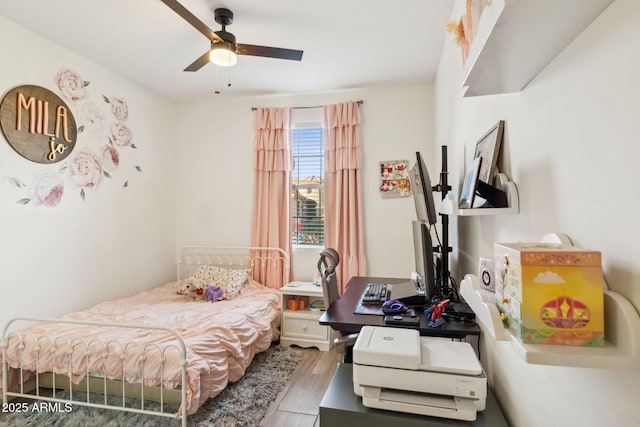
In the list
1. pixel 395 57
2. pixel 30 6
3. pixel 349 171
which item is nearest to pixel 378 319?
pixel 349 171

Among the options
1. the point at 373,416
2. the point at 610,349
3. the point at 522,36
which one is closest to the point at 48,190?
the point at 373,416

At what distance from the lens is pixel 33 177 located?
7.79 feet

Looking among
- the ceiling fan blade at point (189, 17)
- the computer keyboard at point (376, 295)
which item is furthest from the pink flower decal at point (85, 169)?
the computer keyboard at point (376, 295)

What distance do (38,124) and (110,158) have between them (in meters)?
0.65

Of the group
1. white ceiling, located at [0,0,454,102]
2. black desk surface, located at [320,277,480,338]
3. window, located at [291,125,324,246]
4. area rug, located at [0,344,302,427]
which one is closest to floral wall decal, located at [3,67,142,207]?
Answer: white ceiling, located at [0,0,454,102]

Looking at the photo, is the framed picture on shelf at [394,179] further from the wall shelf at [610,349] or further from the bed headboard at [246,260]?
the wall shelf at [610,349]

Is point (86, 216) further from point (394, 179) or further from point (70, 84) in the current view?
point (394, 179)

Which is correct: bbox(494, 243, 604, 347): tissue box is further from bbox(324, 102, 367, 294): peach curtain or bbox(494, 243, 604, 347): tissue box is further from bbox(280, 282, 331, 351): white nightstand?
bbox(324, 102, 367, 294): peach curtain

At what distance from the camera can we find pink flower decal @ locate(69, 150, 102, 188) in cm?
267

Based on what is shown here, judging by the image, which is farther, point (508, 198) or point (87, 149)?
point (87, 149)

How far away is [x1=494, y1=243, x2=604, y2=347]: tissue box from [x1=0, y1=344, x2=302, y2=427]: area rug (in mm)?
1843

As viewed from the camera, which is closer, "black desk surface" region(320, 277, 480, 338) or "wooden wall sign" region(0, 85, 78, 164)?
"black desk surface" region(320, 277, 480, 338)

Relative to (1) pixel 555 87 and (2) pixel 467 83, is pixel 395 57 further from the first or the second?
(1) pixel 555 87

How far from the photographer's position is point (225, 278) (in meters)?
3.23
